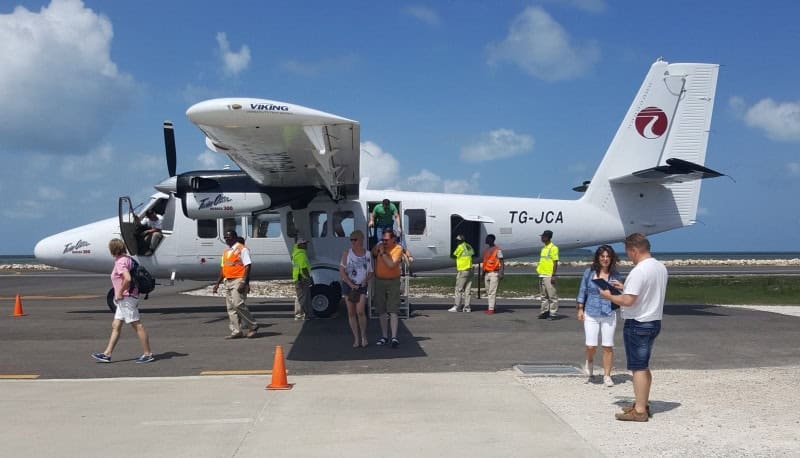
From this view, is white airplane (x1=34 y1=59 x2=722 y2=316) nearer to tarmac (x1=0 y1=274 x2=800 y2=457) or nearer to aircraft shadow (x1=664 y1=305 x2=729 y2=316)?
aircraft shadow (x1=664 y1=305 x2=729 y2=316)

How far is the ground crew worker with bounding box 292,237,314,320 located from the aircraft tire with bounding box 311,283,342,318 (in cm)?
12

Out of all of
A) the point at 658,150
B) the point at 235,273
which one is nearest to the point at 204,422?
the point at 235,273

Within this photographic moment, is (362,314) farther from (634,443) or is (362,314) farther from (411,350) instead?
(634,443)

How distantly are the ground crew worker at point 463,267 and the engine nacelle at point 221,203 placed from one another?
467cm

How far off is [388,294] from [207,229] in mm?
7058

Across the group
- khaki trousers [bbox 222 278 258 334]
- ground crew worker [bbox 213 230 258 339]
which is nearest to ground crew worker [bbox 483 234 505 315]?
khaki trousers [bbox 222 278 258 334]

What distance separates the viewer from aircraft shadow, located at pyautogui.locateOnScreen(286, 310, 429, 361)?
9.74m

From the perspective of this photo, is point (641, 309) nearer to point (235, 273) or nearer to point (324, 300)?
point (235, 273)

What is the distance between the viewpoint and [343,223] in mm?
15586

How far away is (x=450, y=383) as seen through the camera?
25.2 feet

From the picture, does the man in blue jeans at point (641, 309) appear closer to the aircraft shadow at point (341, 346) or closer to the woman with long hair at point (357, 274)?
the aircraft shadow at point (341, 346)

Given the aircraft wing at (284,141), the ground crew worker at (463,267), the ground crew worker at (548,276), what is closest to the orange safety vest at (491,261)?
the ground crew worker at (463,267)

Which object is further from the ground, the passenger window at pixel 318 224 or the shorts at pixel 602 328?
the passenger window at pixel 318 224

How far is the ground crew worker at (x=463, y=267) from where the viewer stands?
50.7 ft
